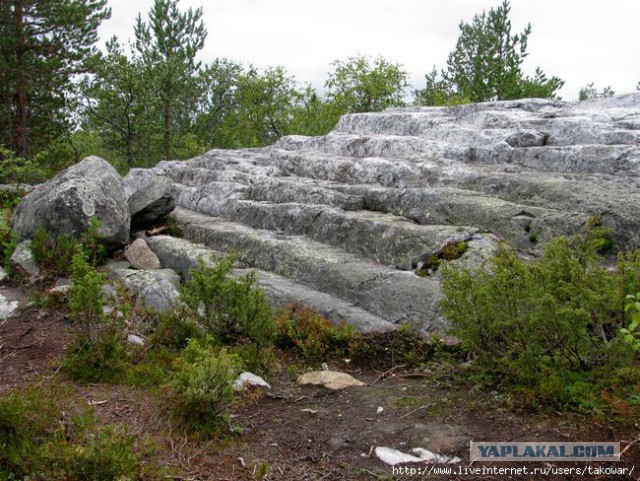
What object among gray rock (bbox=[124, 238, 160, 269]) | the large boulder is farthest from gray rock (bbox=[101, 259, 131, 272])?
the large boulder

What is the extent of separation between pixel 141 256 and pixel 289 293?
14.3ft

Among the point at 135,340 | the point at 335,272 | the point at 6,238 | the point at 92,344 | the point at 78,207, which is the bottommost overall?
the point at 135,340

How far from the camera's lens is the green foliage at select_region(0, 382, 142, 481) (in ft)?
14.4

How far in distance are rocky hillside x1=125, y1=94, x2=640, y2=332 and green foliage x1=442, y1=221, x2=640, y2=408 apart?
158cm

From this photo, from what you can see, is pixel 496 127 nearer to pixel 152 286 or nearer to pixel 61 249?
pixel 152 286

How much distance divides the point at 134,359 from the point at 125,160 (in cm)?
2889

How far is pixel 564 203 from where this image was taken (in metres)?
9.84

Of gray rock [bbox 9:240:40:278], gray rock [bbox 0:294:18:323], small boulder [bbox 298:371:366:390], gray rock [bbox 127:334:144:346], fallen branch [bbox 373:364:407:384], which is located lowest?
fallen branch [bbox 373:364:407:384]

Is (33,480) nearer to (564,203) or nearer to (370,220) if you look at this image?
(370,220)

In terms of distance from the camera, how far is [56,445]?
483 centimetres

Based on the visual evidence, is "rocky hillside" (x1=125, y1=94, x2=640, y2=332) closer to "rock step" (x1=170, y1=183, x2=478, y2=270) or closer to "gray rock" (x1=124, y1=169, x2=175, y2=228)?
"rock step" (x1=170, y1=183, x2=478, y2=270)

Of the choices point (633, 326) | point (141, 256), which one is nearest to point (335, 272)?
point (141, 256)

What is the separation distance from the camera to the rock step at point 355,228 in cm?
984

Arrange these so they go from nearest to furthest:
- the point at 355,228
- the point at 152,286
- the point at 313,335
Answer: the point at 313,335, the point at 152,286, the point at 355,228
